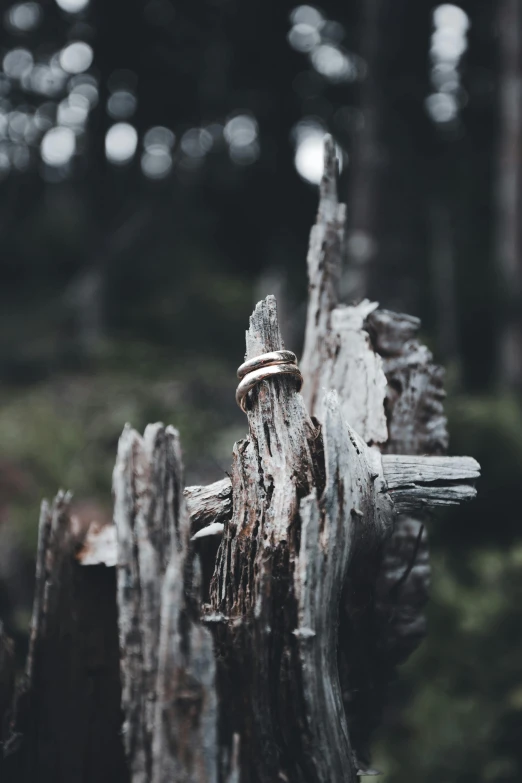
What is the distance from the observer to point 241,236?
12.5m

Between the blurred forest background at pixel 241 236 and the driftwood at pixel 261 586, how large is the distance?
2.37m

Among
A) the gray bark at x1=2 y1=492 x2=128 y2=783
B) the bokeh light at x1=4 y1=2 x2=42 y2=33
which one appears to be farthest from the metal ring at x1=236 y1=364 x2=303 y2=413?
the bokeh light at x1=4 y1=2 x2=42 y2=33

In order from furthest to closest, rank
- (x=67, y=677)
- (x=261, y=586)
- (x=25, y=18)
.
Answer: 1. (x=25, y=18)
2. (x=67, y=677)
3. (x=261, y=586)

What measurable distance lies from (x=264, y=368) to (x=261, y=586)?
43 centimetres

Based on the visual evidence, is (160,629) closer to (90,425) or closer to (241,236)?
(90,425)

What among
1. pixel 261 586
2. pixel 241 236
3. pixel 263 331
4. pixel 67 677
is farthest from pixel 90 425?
pixel 241 236

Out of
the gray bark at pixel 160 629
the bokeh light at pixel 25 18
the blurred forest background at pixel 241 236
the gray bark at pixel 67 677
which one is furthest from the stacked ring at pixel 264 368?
the bokeh light at pixel 25 18

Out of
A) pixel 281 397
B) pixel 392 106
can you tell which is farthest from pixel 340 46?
pixel 281 397

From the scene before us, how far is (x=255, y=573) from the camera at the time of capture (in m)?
1.26

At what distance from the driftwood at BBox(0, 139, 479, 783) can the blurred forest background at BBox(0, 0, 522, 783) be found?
2.37m

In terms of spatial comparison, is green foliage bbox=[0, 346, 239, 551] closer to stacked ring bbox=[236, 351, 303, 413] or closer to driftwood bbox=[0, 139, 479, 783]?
driftwood bbox=[0, 139, 479, 783]

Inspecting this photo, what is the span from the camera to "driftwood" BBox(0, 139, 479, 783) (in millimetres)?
1061

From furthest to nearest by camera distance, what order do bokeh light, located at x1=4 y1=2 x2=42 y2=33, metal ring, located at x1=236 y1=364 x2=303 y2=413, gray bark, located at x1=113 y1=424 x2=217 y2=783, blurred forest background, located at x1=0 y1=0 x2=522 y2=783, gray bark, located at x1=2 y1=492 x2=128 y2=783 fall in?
bokeh light, located at x1=4 y1=2 x2=42 y2=33 < blurred forest background, located at x1=0 y1=0 x2=522 y2=783 < gray bark, located at x1=2 y1=492 x2=128 y2=783 < metal ring, located at x1=236 y1=364 x2=303 y2=413 < gray bark, located at x1=113 y1=424 x2=217 y2=783

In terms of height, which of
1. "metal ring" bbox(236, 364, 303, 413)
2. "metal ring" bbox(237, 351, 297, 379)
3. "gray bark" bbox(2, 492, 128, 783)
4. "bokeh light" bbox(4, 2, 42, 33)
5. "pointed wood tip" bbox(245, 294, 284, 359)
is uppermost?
"bokeh light" bbox(4, 2, 42, 33)
